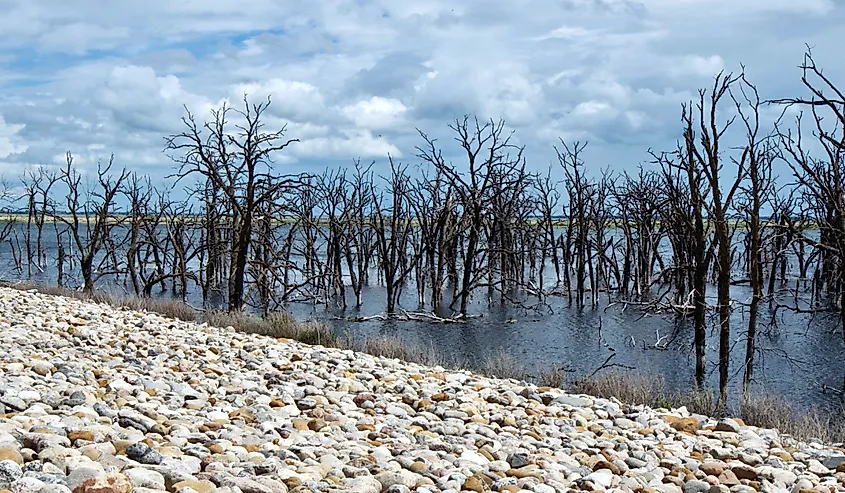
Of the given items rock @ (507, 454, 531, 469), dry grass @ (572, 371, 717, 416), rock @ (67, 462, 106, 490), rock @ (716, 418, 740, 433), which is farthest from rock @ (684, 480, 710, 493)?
rock @ (67, 462, 106, 490)

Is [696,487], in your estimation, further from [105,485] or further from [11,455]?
[11,455]

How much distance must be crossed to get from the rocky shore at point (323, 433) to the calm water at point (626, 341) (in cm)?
684

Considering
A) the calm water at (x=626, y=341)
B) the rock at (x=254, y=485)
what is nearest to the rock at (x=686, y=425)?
the rock at (x=254, y=485)

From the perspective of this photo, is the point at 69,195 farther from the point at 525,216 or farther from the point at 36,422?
the point at 36,422

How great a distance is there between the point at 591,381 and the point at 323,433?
5.66 meters

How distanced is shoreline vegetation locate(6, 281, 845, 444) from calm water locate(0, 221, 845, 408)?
6.82ft

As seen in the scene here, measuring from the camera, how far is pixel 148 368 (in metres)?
8.65

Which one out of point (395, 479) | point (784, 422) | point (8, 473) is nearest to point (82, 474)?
point (8, 473)

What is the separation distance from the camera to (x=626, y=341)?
2100 centimetres

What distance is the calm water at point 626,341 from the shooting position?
1652 cm

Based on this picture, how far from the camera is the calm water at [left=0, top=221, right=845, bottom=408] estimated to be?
16516 millimetres

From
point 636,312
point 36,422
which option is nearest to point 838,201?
point 36,422

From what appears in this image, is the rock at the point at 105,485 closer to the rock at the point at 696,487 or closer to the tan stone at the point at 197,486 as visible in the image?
the tan stone at the point at 197,486

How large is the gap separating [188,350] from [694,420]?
19.8ft
